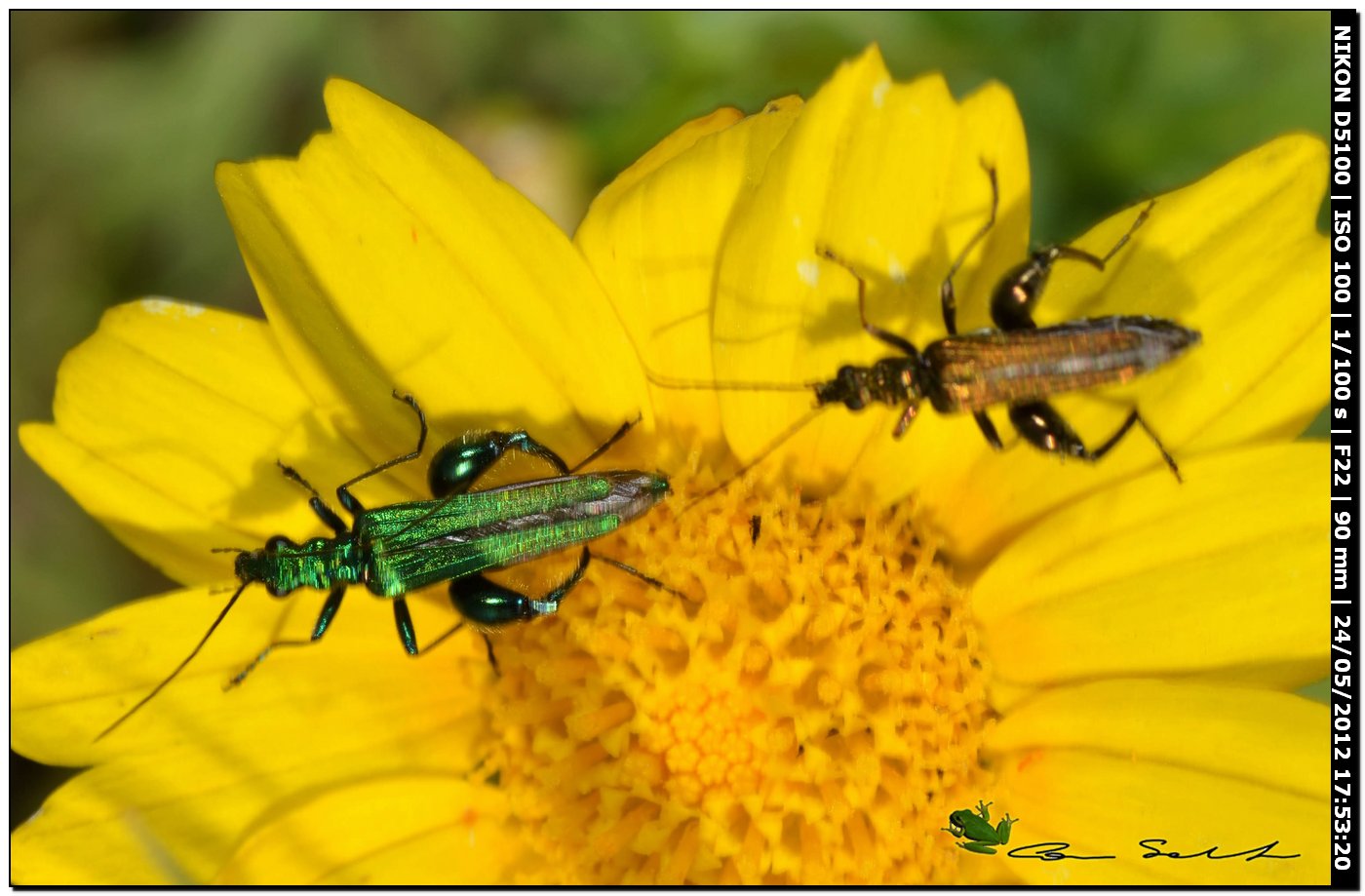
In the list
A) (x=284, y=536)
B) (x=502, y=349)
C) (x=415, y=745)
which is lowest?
(x=415, y=745)

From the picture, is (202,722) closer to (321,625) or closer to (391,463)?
(321,625)

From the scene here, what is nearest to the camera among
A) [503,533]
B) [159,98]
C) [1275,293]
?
[1275,293]

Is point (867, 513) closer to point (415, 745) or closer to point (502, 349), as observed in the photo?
point (502, 349)

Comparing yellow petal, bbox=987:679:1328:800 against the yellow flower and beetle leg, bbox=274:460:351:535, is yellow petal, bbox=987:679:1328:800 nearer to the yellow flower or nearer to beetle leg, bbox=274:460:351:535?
the yellow flower

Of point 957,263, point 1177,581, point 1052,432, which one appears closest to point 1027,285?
point 957,263

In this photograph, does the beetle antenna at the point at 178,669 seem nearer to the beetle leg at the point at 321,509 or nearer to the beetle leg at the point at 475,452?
the beetle leg at the point at 321,509

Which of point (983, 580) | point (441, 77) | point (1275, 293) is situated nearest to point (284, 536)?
point (983, 580)

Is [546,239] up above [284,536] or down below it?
above
